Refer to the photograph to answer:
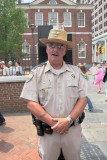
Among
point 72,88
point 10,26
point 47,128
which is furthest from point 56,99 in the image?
point 10,26

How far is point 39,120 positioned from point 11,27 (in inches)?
678

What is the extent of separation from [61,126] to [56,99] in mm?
288

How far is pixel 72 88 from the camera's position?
2064 mm

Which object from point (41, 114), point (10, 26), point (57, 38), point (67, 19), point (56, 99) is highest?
point (67, 19)

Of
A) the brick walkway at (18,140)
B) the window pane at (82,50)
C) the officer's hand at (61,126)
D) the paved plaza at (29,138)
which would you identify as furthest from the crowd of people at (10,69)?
the window pane at (82,50)

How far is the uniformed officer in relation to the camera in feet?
6.62

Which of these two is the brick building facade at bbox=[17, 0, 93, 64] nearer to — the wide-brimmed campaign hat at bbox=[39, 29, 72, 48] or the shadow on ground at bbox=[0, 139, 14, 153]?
the shadow on ground at bbox=[0, 139, 14, 153]

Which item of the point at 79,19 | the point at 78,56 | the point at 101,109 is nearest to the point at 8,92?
the point at 101,109

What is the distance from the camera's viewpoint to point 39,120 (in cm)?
209

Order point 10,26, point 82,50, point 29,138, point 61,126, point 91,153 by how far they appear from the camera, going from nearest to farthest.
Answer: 1. point 61,126
2. point 91,153
3. point 29,138
4. point 10,26
5. point 82,50

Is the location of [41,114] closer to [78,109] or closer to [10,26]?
[78,109]

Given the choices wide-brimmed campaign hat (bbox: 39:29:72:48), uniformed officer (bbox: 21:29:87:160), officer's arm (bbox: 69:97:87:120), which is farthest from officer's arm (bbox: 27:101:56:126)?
wide-brimmed campaign hat (bbox: 39:29:72:48)

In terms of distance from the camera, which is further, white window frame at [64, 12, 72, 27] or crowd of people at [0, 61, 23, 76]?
white window frame at [64, 12, 72, 27]

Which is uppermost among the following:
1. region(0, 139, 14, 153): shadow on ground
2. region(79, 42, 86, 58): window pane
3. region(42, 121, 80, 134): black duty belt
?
region(79, 42, 86, 58): window pane
